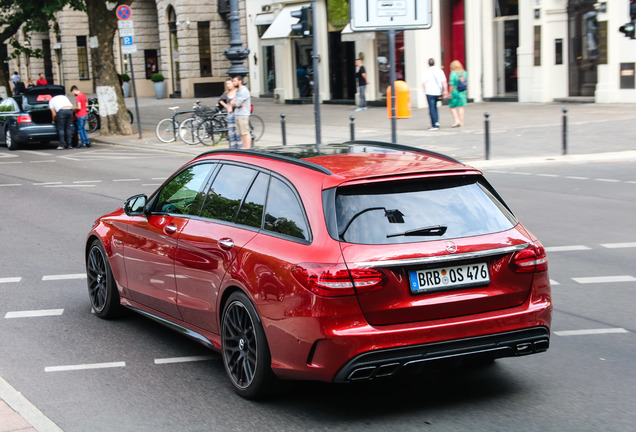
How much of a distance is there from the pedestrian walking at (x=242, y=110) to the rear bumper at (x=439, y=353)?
16.6m

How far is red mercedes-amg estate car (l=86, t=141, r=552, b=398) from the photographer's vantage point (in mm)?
4781

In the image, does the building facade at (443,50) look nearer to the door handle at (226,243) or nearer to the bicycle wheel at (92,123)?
the bicycle wheel at (92,123)

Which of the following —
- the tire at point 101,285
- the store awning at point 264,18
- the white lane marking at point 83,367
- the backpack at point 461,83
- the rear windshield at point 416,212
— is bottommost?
the white lane marking at point 83,367

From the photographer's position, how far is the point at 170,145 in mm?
25312

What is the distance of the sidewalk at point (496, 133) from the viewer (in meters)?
19.6

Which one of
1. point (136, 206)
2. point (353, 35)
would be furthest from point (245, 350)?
point (353, 35)

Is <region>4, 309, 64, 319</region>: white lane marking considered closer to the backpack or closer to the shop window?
the backpack

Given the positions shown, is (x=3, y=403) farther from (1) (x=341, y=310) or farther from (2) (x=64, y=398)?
(1) (x=341, y=310)

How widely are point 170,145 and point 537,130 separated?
32.2ft

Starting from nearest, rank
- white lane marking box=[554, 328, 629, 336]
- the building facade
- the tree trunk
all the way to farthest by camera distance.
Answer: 1. white lane marking box=[554, 328, 629, 336]
2. the tree trunk
3. the building facade

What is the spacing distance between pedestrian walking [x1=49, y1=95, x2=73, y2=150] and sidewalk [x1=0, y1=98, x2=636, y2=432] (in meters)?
1.46

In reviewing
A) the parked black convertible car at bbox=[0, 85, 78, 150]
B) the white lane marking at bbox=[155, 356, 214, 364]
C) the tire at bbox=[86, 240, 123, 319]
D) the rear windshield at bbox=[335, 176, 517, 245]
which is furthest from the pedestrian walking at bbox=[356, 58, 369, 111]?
the rear windshield at bbox=[335, 176, 517, 245]

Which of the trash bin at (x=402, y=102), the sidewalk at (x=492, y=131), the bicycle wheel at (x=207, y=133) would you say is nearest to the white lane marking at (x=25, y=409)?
the trash bin at (x=402, y=102)

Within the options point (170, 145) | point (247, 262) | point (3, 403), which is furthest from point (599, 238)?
point (170, 145)
